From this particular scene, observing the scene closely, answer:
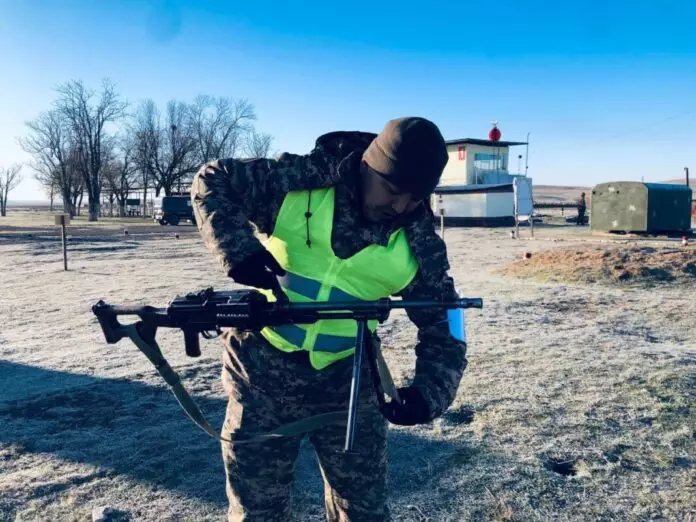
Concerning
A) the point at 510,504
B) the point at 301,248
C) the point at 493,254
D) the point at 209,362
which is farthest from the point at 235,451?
the point at 493,254

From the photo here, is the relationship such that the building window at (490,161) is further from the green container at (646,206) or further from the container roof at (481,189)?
the green container at (646,206)

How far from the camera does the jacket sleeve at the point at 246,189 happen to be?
83.6 inches

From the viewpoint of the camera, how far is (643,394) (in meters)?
4.87

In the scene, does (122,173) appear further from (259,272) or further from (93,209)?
(259,272)

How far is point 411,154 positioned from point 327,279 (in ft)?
1.81

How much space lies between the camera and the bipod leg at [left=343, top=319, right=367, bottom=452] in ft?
6.60

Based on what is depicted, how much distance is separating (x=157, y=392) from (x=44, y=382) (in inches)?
45.3

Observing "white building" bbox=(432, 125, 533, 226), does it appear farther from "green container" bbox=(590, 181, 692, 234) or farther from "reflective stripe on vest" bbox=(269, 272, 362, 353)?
"reflective stripe on vest" bbox=(269, 272, 362, 353)

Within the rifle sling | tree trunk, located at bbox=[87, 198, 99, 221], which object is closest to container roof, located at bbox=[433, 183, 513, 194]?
tree trunk, located at bbox=[87, 198, 99, 221]

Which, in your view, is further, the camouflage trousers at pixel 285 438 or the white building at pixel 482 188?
the white building at pixel 482 188

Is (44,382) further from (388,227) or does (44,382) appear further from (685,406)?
(685,406)

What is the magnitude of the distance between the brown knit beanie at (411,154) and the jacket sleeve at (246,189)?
0.23m

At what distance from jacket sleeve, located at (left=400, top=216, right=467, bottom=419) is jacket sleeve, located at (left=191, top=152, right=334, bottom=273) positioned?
466 mm

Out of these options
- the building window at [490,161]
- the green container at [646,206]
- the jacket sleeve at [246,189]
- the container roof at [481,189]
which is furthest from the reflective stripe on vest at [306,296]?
the building window at [490,161]
